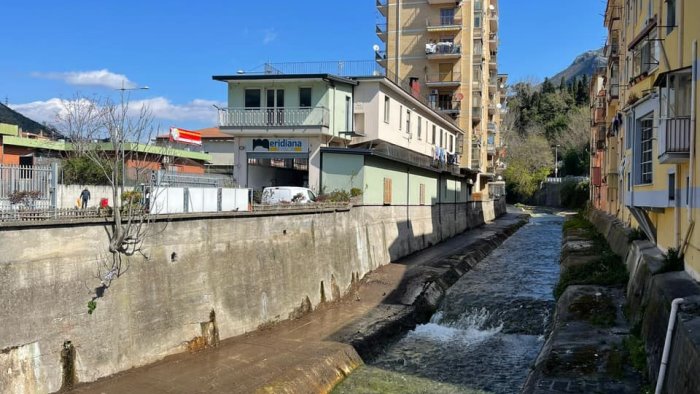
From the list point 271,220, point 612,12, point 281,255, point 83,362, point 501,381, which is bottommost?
point 501,381

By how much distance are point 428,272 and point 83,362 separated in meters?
17.0

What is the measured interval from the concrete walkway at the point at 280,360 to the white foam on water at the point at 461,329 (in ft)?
3.47

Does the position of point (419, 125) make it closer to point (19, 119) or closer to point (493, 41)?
point (493, 41)

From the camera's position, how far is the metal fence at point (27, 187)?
11461 mm

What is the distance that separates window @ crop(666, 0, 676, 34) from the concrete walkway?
39.7ft

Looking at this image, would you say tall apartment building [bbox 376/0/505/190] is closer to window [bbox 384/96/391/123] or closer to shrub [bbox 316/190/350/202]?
window [bbox 384/96/391/123]

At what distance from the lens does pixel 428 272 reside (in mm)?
25672

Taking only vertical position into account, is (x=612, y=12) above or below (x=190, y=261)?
above

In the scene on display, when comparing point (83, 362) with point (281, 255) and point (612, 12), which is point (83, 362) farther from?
point (612, 12)

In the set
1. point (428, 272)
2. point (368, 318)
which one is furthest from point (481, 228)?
point (368, 318)

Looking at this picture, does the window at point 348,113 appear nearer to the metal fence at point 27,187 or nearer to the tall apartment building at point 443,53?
the metal fence at point 27,187

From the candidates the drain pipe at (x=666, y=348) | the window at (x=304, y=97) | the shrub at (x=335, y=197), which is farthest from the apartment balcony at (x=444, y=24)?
the drain pipe at (x=666, y=348)

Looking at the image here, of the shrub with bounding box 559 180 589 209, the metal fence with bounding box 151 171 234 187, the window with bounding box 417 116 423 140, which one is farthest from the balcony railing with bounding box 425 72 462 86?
the metal fence with bounding box 151 171 234 187

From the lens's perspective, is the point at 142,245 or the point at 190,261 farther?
the point at 190,261
